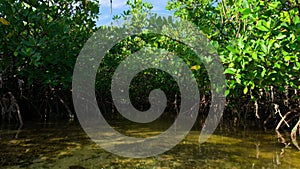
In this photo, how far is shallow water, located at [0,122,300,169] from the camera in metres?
2.90

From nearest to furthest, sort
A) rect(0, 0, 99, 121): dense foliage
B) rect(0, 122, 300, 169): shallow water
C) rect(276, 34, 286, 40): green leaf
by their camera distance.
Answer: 1. rect(276, 34, 286, 40): green leaf
2. rect(0, 122, 300, 169): shallow water
3. rect(0, 0, 99, 121): dense foliage

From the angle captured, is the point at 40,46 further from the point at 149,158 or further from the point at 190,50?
the point at 149,158

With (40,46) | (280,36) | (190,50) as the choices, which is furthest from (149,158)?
(40,46)

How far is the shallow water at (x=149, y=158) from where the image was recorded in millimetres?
2904

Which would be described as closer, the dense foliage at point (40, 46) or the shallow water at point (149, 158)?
the shallow water at point (149, 158)

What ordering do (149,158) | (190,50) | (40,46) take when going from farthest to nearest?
(40,46)
(190,50)
(149,158)

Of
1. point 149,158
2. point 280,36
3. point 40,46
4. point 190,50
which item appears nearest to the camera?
point 280,36

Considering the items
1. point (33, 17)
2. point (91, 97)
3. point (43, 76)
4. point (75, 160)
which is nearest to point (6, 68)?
point (43, 76)

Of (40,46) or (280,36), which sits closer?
(280,36)

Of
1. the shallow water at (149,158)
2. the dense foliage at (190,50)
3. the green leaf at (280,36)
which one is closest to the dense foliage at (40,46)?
the dense foliage at (190,50)

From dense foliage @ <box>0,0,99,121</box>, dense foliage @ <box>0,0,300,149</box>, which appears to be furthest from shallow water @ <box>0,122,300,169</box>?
dense foliage @ <box>0,0,99,121</box>

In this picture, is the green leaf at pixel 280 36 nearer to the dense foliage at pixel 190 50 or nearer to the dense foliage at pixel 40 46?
the dense foliage at pixel 190 50

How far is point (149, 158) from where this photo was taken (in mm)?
3168

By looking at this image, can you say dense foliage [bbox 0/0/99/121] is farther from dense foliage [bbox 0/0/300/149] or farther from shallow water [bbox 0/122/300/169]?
shallow water [bbox 0/122/300/169]
